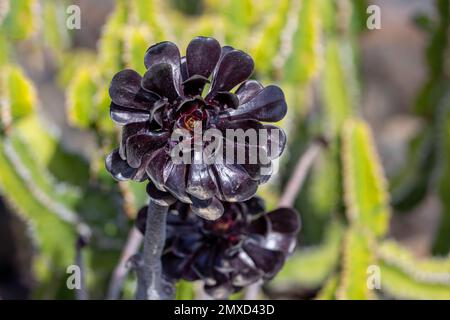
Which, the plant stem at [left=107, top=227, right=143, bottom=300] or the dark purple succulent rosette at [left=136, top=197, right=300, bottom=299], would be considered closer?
the dark purple succulent rosette at [left=136, top=197, right=300, bottom=299]

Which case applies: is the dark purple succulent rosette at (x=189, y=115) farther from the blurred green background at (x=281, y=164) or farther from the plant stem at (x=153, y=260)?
the blurred green background at (x=281, y=164)

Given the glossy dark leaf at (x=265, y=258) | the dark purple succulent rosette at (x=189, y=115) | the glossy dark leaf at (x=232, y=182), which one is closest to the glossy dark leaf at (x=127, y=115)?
the dark purple succulent rosette at (x=189, y=115)

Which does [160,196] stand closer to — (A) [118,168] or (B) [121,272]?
(A) [118,168]

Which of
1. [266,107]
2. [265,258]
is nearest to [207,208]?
[266,107]

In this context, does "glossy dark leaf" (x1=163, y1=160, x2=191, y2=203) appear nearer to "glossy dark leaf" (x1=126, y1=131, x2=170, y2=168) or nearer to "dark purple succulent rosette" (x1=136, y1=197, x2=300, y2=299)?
"glossy dark leaf" (x1=126, y1=131, x2=170, y2=168)

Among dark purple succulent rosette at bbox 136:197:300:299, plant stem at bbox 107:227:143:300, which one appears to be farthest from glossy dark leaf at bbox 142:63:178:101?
plant stem at bbox 107:227:143:300

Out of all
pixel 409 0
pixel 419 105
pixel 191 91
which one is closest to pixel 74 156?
pixel 191 91
